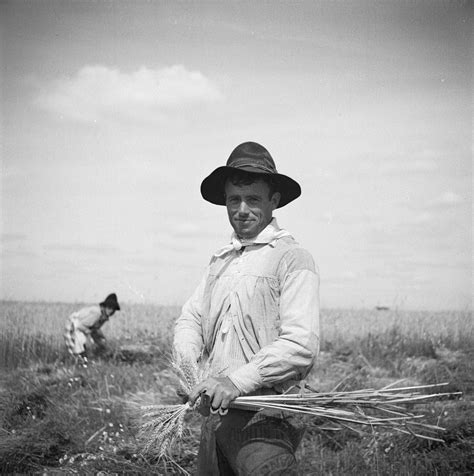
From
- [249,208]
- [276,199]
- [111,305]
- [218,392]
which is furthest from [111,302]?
[218,392]

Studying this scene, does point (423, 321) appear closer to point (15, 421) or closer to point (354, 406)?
point (15, 421)

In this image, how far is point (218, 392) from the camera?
2.15 metres

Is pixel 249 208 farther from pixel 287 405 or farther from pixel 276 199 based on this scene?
pixel 287 405

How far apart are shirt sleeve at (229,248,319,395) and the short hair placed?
43 centimetres

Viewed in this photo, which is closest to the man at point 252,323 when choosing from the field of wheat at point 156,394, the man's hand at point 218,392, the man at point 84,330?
the man's hand at point 218,392

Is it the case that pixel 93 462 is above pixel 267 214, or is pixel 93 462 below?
below

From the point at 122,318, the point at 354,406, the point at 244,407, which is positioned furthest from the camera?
the point at 122,318

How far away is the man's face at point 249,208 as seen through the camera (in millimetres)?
2521

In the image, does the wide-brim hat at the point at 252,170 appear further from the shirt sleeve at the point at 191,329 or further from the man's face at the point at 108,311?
the man's face at the point at 108,311

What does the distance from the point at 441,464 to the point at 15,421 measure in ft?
11.9

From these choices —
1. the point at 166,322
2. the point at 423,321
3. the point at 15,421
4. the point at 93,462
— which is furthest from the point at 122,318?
the point at 93,462

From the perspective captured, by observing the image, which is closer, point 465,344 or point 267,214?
point 267,214

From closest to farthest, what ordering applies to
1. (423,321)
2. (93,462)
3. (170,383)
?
(93,462)
(170,383)
(423,321)

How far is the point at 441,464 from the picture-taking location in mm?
4348
